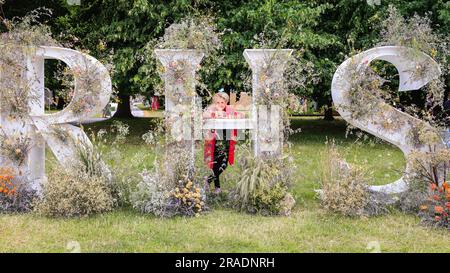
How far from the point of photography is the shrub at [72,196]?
6273mm

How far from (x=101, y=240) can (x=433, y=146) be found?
460 centimetres

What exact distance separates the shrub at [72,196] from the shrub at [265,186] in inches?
70.4

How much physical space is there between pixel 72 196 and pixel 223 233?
79.2 inches

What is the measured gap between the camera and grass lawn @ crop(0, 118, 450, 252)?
5.28m

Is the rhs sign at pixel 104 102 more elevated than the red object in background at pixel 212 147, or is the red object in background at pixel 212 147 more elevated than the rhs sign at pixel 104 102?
the rhs sign at pixel 104 102

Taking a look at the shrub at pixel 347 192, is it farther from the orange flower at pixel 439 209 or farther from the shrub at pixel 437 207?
the orange flower at pixel 439 209

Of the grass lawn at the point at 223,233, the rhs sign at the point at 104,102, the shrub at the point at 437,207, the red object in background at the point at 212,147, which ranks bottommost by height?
the grass lawn at the point at 223,233

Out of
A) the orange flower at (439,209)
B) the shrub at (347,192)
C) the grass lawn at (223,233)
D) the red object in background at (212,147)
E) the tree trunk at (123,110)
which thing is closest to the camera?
the grass lawn at (223,233)

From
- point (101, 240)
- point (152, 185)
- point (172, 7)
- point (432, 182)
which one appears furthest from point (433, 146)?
point (172, 7)

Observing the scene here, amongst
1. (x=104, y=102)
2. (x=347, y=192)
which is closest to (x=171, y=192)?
(x=104, y=102)

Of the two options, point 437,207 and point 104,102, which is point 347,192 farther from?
point 104,102

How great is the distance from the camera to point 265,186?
6.50 m

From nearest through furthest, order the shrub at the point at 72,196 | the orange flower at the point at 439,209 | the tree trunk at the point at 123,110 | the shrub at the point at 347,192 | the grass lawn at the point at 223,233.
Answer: the grass lawn at the point at 223,233 → the orange flower at the point at 439,209 → the shrub at the point at 72,196 → the shrub at the point at 347,192 → the tree trunk at the point at 123,110

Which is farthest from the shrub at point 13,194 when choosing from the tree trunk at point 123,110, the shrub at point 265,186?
the tree trunk at point 123,110
